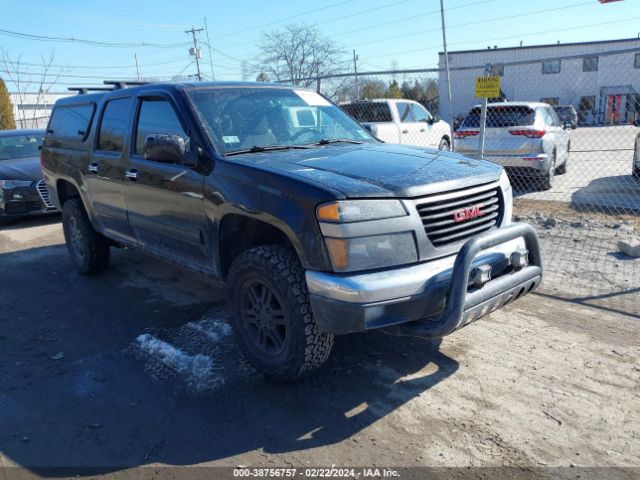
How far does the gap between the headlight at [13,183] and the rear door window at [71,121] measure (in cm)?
310

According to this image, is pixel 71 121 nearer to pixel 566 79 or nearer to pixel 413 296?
pixel 413 296

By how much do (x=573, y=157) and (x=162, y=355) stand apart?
15938 millimetres

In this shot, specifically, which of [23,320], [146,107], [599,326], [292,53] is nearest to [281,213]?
[146,107]

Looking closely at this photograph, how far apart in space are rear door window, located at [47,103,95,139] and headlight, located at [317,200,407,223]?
12.0ft

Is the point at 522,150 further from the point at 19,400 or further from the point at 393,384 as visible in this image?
the point at 19,400

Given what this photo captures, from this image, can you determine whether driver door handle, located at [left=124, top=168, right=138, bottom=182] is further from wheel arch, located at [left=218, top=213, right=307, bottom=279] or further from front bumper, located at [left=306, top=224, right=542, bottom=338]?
front bumper, located at [left=306, top=224, right=542, bottom=338]

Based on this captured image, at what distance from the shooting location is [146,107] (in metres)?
4.49

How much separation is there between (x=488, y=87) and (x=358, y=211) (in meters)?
4.90

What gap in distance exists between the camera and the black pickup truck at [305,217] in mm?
2875

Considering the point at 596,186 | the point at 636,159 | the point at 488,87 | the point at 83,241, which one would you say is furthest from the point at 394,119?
the point at 83,241

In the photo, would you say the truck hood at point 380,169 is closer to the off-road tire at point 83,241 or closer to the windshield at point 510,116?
the off-road tire at point 83,241

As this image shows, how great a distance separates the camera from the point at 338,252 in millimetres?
2838

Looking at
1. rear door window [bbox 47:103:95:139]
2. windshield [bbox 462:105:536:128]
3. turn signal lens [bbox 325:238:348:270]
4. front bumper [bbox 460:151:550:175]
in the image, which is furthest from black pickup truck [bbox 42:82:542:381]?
windshield [bbox 462:105:536:128]

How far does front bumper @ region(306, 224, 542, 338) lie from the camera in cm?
280
